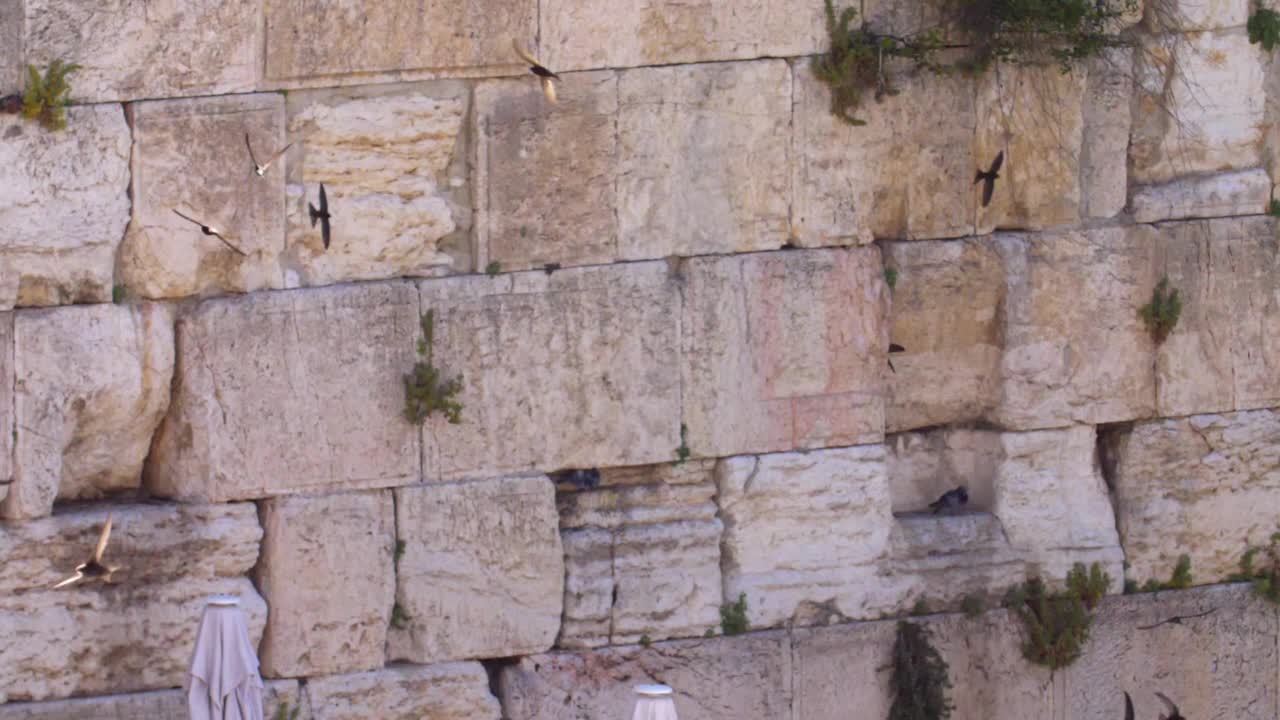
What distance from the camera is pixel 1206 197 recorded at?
9023 mm

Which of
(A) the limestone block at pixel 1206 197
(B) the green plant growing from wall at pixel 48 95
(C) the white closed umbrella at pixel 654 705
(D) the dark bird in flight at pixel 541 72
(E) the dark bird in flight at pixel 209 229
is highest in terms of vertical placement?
(D) the dark bird in flight at pixel 541 72

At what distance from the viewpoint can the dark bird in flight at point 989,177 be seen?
28.0 ft

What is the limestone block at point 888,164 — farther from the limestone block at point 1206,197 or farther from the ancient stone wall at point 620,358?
the limestone block at point 1206,197

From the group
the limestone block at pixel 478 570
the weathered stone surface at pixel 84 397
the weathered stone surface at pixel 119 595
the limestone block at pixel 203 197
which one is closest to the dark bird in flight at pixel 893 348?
the limestone block at pixel 478 570

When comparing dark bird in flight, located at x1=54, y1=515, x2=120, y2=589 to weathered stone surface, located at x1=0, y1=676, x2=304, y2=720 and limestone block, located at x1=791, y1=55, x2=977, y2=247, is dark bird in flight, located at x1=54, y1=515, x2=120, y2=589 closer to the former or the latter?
weathered stone surface, located at x1=0, y1=676, x2=304, y2=720

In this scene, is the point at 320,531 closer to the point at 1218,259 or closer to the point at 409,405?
the point at 409,405

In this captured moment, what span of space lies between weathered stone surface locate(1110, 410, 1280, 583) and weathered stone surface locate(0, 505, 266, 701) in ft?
12.6

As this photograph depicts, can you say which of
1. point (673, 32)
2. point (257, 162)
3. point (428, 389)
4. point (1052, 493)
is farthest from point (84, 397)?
point (1052, 493)

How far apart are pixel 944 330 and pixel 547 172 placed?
6.38 ft

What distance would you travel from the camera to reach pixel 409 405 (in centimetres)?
777

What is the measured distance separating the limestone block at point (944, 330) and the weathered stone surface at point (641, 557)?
1.04 meters

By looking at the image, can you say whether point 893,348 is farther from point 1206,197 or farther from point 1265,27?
point 1265,27

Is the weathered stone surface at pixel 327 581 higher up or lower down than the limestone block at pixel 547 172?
lower down

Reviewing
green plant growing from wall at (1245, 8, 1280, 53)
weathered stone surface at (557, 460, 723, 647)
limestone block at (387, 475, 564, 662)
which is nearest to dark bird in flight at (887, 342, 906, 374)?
weathered stone surface at (557, 460, 723, 647)
